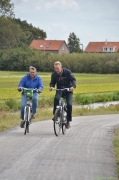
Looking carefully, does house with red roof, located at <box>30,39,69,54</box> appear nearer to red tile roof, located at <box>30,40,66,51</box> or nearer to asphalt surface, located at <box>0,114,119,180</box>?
red tile roof, located at <box>30,40,66,51</box>

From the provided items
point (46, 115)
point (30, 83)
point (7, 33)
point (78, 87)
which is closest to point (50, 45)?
point (7, 33)

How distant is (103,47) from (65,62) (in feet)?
210

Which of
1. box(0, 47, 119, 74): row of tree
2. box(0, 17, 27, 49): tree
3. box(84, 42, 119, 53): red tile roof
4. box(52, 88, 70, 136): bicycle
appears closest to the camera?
box(52, 88, 70, 136): bicycle

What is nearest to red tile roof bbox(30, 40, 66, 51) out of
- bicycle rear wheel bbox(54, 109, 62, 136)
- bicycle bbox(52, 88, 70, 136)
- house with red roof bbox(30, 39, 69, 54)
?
house with red roof bbox(30, 39, 69, 54)

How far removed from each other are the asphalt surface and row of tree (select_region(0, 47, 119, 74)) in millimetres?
77548

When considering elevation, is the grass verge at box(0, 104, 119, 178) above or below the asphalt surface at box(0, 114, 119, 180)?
below

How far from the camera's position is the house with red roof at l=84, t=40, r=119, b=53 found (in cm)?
15610

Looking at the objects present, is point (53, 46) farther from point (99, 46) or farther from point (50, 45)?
point (99, 46)

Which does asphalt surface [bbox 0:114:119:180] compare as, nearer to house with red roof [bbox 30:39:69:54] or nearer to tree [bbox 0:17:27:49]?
tree [bbox 0:17:27:49]

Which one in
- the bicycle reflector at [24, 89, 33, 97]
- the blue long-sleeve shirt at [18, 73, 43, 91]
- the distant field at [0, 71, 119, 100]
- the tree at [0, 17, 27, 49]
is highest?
the tree at [0, 17, 27, 49]

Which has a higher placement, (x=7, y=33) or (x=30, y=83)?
(x=7, y=33)

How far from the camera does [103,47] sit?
521 ft

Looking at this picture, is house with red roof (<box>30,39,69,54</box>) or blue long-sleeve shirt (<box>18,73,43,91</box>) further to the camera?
house with red roof (<box>30,39,69,54</box>)

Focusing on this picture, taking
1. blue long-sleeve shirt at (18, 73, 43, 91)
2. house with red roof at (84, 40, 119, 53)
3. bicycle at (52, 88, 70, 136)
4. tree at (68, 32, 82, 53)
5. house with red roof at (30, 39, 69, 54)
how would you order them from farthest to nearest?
tree at (68, 32, 82, 53), house with red roof at (84, 40, 119, 53), house with red roof at (30, 39, 69, 54), blue long-sleeve shirt at (18, 73, 43, 91), bicycle at (52, 88, 70, 136)
